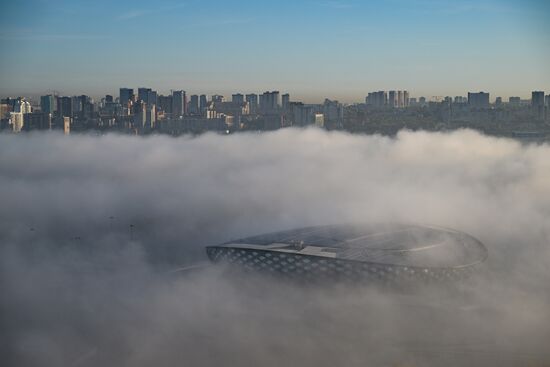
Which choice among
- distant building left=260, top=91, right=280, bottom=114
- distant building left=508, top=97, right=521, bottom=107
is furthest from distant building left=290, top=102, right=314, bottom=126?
distant building left=508, top=97, right=521, bottom=107

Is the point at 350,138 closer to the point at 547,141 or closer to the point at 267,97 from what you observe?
the point at 267,97

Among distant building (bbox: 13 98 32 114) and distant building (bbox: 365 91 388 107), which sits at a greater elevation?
distant building (bbox: 365 91 388 107)

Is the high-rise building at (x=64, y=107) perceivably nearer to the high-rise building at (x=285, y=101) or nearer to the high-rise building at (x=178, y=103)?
the high-rise building at (x=178, y=103)

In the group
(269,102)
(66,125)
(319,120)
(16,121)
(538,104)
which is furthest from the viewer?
(269,102)

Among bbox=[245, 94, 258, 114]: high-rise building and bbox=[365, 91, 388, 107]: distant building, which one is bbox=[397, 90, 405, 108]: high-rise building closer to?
bbox=[365, 91, 388, 107]: distant building

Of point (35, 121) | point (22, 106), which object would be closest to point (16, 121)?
point (35, 121)

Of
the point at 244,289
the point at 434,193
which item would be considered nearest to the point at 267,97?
the point at 434,193

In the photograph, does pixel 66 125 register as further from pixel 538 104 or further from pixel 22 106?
pixel 538 104
